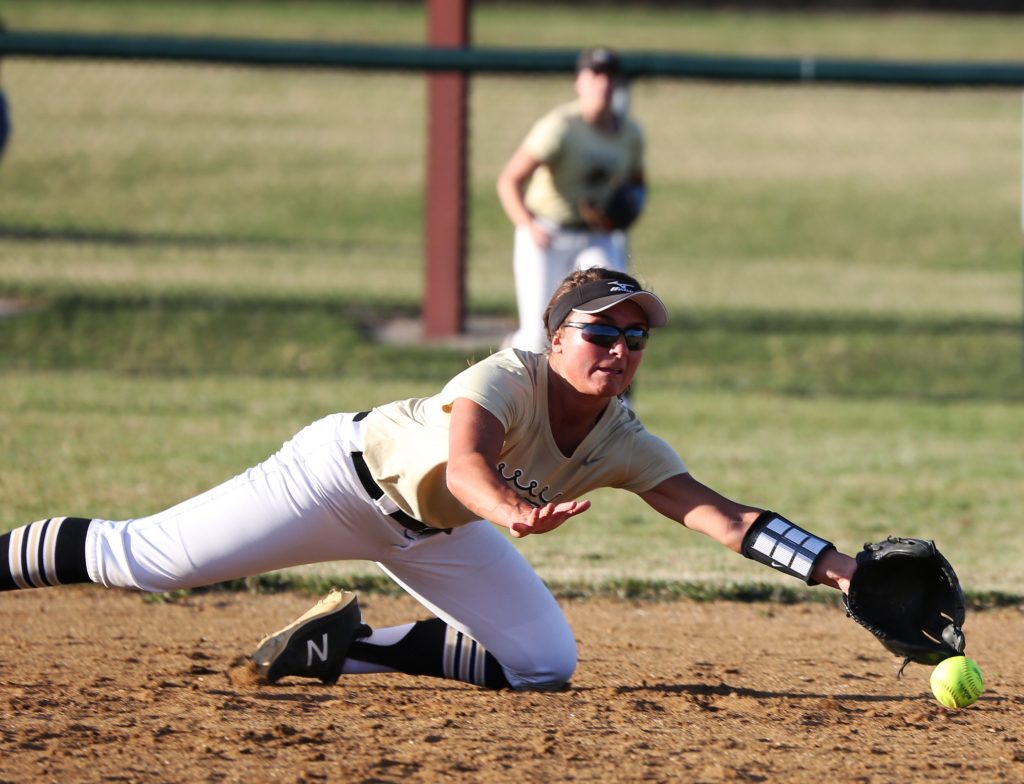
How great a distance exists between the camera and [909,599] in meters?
4.02

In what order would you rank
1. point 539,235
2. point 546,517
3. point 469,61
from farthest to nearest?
1. point 469,61
2. point 539,235
3. point 546,517

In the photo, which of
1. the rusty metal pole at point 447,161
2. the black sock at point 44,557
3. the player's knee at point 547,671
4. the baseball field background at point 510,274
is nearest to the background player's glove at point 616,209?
the baseball field background at point 510,274

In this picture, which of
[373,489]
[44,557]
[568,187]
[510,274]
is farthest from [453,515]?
[510,274]

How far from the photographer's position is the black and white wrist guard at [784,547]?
390 centimetres

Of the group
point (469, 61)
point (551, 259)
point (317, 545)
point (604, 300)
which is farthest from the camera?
point (469, 61)

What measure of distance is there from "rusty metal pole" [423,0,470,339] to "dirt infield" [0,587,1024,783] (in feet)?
20.7

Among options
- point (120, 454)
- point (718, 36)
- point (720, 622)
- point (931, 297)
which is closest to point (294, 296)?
point (120, 454)

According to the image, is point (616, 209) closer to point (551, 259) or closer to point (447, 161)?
point (551, 259)

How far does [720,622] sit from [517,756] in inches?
79.3

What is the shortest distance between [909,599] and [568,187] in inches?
194

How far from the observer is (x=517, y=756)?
3.66m

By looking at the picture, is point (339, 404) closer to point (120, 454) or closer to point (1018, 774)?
point (120, 454)

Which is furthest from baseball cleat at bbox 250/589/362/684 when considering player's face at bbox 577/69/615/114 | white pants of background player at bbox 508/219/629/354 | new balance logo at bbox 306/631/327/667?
player's face at bbox 577/69/615/114

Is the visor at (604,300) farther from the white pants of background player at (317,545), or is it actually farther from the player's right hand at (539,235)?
the player's right hand at (539,235)
